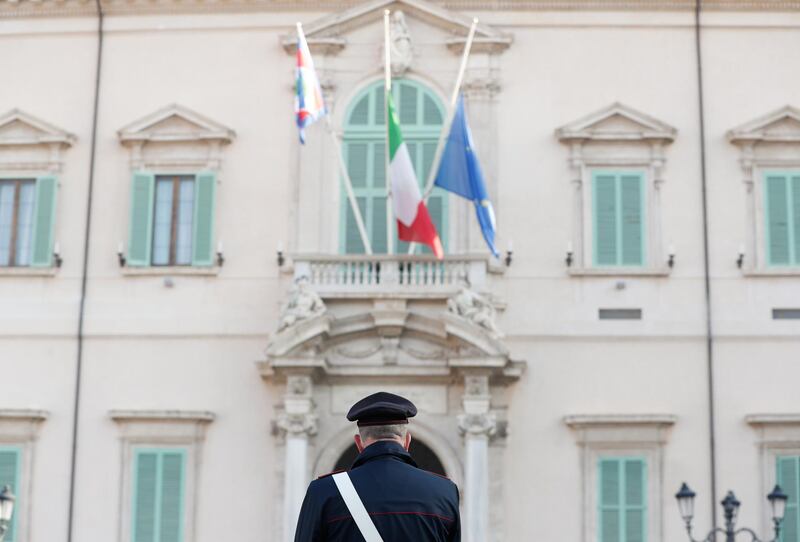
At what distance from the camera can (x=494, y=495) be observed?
20.2 meters

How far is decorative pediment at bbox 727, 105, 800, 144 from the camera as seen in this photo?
69.1 ft

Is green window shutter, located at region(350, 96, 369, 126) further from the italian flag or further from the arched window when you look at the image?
the italian flag

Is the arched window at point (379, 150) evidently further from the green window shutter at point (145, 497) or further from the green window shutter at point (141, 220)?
the green window shutter at point (145, 497)

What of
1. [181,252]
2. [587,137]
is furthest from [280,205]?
[587,137]

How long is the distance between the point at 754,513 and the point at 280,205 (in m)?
7.44

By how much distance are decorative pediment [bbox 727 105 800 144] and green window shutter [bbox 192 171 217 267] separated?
7.03 meters

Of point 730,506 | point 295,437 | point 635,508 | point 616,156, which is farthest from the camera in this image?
point 616,156

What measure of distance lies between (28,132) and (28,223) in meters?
1.27

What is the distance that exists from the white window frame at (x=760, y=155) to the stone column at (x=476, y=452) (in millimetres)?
3986

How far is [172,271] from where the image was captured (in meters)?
21.2

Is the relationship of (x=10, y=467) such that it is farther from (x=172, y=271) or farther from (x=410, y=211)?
(x=410, y=211)

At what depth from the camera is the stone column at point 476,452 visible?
1952cm

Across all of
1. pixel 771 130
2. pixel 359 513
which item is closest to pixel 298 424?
pixel 771 130

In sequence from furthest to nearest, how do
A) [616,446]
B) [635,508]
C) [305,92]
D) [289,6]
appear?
[289,6], [616,446], [635,508], [305,92]
